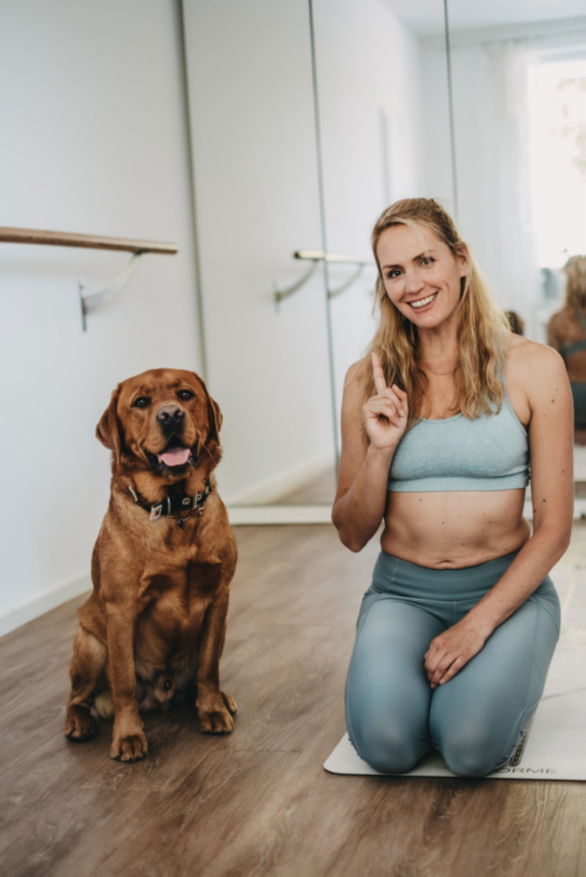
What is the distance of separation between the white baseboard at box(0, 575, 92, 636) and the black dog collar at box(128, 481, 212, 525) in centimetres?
111

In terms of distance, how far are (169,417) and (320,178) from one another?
8.12ft

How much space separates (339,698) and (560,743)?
1.75 ft

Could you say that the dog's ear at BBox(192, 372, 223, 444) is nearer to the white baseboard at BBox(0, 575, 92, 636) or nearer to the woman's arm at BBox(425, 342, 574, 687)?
the woman's arm at BBox(425, 342, 574, 687)

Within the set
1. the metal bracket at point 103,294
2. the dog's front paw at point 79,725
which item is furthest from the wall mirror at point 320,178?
the dog's front paw at point 79,725

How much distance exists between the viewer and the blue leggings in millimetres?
1767

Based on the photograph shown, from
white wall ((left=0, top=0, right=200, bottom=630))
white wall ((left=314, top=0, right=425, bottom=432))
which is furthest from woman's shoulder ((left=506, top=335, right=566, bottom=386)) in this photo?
white wall ((left=314, top=0, right=425, bottom=432))

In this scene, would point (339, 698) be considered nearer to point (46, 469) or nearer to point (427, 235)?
point (427, 235)

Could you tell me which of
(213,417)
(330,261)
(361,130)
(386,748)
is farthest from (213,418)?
(361,130)

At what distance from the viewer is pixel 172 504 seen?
2.08 metres

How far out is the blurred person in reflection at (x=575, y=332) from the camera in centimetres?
391

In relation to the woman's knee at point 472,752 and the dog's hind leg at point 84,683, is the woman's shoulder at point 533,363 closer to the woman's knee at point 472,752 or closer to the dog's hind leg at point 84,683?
the woman's knee at point 472,752

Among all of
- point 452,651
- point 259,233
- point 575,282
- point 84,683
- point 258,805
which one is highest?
point 259,233

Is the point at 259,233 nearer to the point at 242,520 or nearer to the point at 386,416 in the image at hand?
the point at 242,520

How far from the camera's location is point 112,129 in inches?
148
